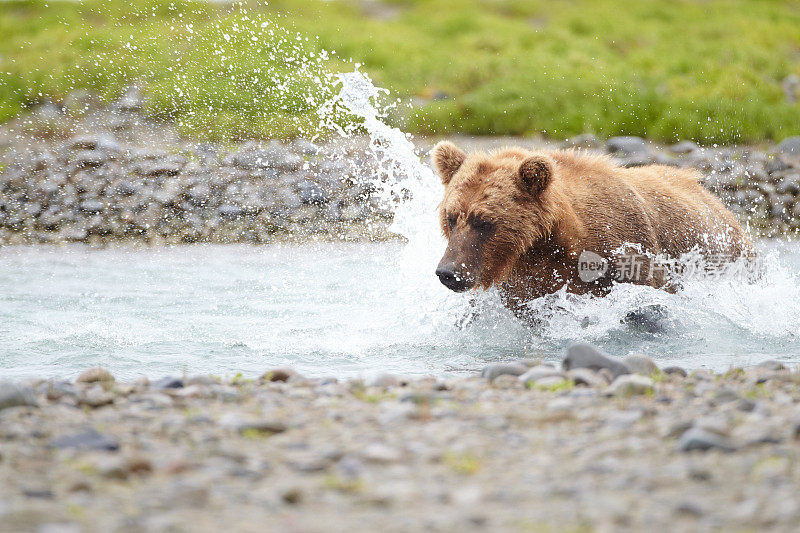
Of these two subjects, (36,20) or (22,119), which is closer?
(22,119)

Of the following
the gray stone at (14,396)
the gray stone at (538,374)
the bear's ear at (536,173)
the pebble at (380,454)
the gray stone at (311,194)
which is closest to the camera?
the pebble at (380,454)

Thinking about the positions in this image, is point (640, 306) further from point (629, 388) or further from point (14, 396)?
point (14, 396)

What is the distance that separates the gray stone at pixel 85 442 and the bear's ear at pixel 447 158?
3.47 metres

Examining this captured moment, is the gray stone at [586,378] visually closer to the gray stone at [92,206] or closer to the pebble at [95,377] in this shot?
the pebble at [95,377]

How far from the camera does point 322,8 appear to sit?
1917 centimetres

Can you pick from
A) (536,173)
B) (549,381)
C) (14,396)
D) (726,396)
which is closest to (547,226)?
(536,173)

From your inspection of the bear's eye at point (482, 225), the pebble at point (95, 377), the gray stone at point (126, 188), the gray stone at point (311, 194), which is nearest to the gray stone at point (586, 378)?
the bear's eye at point (482, 225)

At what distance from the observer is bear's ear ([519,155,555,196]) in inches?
199

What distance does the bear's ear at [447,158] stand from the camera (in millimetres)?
5652

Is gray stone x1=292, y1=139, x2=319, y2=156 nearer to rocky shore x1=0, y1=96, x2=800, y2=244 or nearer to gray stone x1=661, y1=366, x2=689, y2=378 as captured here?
rocky shore x1=0, y1=96, x2=800, y2=244

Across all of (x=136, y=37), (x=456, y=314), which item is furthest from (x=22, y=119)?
(x=456, y=314)

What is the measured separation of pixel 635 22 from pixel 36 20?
1295 cm

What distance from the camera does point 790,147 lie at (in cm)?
1148

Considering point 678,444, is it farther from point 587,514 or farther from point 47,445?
point 47,445
